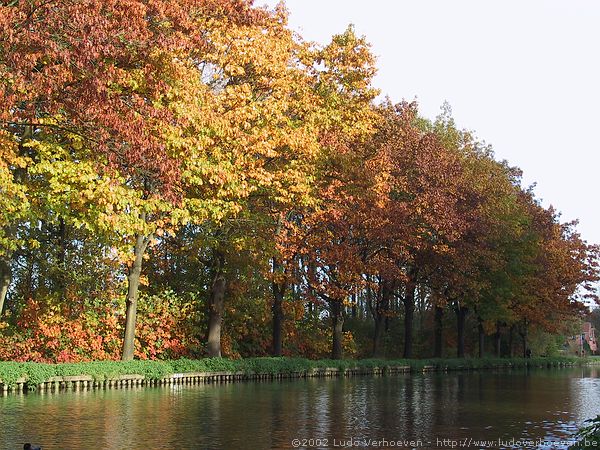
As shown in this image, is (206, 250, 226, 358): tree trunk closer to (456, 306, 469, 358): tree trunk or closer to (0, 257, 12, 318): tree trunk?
(0, 257, 12, 318): tree trunk

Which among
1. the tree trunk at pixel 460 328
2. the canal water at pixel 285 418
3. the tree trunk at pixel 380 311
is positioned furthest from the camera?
the tree trunk at pixel 460 328

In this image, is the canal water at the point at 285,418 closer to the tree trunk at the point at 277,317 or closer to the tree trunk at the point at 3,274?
the tree trunk at the point at 3,274

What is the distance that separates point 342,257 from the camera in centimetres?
4531

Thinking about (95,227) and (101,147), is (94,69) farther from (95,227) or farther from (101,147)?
(95,227)

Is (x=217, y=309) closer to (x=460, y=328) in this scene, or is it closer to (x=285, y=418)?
(x=285, y=418)

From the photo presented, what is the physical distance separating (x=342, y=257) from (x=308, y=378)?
7.41 metres

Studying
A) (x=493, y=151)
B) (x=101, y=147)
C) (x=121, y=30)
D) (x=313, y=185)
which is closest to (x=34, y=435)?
(x=101, y=147)

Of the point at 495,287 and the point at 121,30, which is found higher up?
the point at 121,30

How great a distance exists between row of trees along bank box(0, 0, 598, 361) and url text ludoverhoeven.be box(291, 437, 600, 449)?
10390 millimetres

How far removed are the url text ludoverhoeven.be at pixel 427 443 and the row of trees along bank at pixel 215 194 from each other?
1039 cm

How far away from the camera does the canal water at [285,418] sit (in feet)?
52.6

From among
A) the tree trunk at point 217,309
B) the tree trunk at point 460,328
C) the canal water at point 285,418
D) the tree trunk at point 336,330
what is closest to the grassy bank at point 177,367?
the canal water at point 285,418

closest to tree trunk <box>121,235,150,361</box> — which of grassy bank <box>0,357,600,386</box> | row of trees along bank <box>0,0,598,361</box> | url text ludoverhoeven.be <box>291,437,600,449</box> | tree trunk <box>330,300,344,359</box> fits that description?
row of trees along bank <box>0,0,598,361</box>

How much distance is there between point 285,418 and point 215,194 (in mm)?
Answer: 12900
